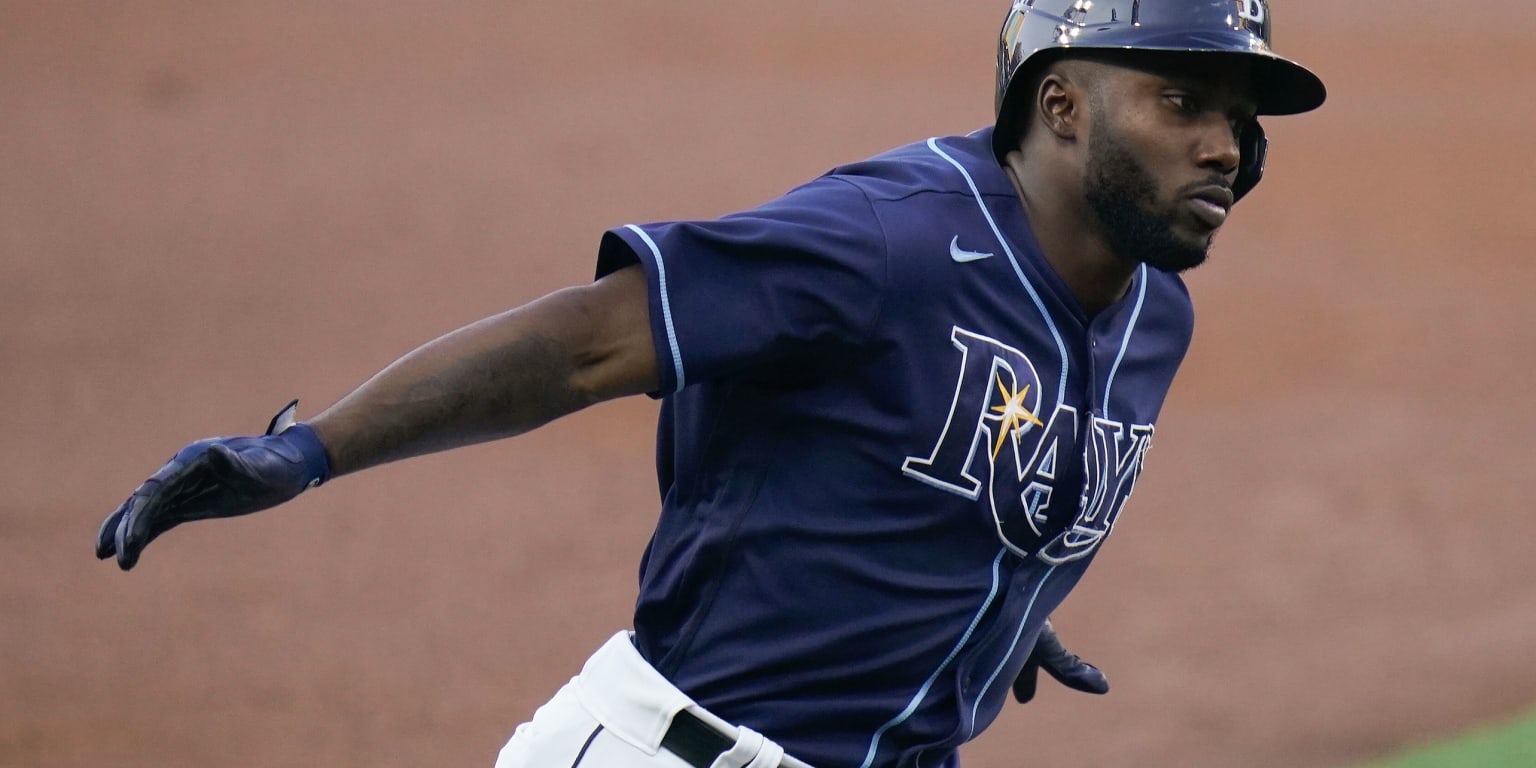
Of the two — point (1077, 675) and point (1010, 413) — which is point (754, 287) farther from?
point (1077, 675)

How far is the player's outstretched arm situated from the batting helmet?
0.66 m

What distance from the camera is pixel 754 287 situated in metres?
2.18

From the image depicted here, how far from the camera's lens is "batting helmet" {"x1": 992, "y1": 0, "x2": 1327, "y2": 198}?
238 centimetres

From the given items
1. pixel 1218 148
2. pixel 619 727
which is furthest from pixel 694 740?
pixel 1218 148

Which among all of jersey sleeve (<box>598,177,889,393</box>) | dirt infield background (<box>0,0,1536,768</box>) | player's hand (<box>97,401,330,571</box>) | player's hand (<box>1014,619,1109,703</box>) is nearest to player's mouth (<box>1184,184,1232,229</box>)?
jersey sleeve (<box>598,177,889,393</box>)

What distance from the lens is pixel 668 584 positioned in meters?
2.42

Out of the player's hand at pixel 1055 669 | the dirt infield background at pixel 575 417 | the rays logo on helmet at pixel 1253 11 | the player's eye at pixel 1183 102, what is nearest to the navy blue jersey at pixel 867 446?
the player's eye at pixel 1183 102

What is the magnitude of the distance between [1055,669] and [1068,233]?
0.92m

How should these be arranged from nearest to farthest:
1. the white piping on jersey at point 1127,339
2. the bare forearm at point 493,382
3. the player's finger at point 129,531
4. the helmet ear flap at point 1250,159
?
the player's finger at point 129,531
the bare forearm at point 493,382
the white piping on jersey at point 1127,339
the helmet ear flap at point 1250,159

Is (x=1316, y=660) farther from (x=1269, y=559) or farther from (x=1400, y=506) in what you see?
(x=1400, y=506)

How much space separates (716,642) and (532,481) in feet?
18.3

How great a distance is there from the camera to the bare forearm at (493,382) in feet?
6.81

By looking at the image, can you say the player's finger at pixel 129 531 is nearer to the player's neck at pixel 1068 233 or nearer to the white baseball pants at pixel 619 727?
the white baseball pants at pixel 619 727

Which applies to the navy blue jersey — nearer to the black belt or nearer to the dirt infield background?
the black belt
